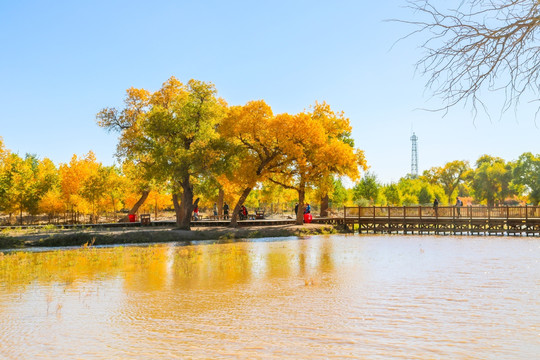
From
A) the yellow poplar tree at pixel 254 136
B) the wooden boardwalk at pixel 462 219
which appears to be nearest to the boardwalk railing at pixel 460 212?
the wooden boardwalk at pixel 462 219

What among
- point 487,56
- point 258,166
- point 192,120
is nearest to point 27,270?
point 487,56

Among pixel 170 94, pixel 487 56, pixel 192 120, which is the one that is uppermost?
pixel 170 94

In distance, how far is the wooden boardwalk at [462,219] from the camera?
120ft

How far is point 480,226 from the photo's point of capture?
39.7 meters

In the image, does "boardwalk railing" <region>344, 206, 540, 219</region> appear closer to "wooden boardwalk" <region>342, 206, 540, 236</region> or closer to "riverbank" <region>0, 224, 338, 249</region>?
"wooden boardwalk" <region>342, 206, 540, 236</region>

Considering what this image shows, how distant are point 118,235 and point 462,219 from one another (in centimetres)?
2699

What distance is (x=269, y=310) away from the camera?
9203mm

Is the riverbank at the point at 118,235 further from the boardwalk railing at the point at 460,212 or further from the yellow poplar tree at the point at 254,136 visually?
the boardwalk railing at the point at 460,212

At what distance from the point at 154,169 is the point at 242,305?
2294cm

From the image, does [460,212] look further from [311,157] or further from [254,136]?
[254,136]

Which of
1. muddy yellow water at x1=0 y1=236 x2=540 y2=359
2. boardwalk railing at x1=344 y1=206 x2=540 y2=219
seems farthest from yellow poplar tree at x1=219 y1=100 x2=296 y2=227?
muddy yellow water at x1=0 y1=236 x2=540 y2=359

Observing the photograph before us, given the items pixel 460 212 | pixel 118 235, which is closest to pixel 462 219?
pixel 460 212

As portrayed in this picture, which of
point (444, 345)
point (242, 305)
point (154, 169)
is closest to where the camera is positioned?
point (444, 345)

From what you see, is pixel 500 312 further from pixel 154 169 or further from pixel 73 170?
pixel 73 170
